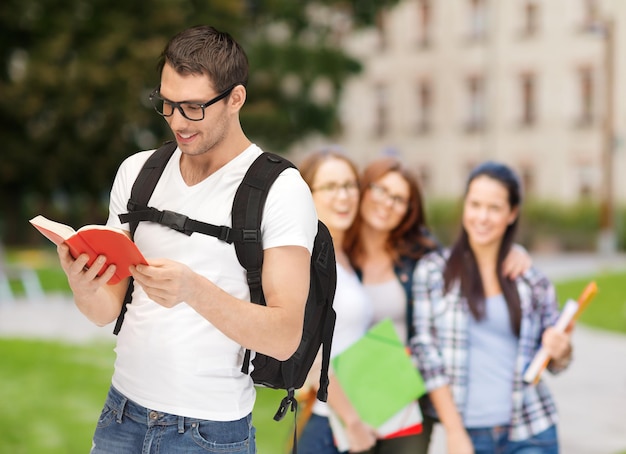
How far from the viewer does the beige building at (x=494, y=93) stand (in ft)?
134

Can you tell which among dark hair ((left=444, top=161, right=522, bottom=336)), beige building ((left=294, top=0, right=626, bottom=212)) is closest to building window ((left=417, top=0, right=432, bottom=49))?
beige building ((left=294, top=0, right=626, bottom=212))

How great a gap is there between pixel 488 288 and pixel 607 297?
1498 cm

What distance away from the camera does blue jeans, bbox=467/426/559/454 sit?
3.86m

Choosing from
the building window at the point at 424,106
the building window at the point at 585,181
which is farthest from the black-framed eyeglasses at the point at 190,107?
the building window at the point at 424,106

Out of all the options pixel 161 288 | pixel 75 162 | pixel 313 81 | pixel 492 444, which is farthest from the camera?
pixel 313 81

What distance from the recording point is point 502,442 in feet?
12.7

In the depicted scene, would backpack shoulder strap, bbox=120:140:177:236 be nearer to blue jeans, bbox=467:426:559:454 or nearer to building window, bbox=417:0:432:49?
blue jeans, bbox=467:426:559:454

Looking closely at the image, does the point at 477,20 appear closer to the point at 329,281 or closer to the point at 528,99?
the point at 528,99

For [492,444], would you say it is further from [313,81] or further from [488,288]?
[313,81]

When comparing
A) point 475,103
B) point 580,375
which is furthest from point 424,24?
point 580,375

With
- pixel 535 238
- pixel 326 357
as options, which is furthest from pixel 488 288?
pixel 535 238

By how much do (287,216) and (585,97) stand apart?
4068 centimetres

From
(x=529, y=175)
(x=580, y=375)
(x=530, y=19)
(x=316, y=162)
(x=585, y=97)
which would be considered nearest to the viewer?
(x=316, y=162)

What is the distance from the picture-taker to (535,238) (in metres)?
36.1
